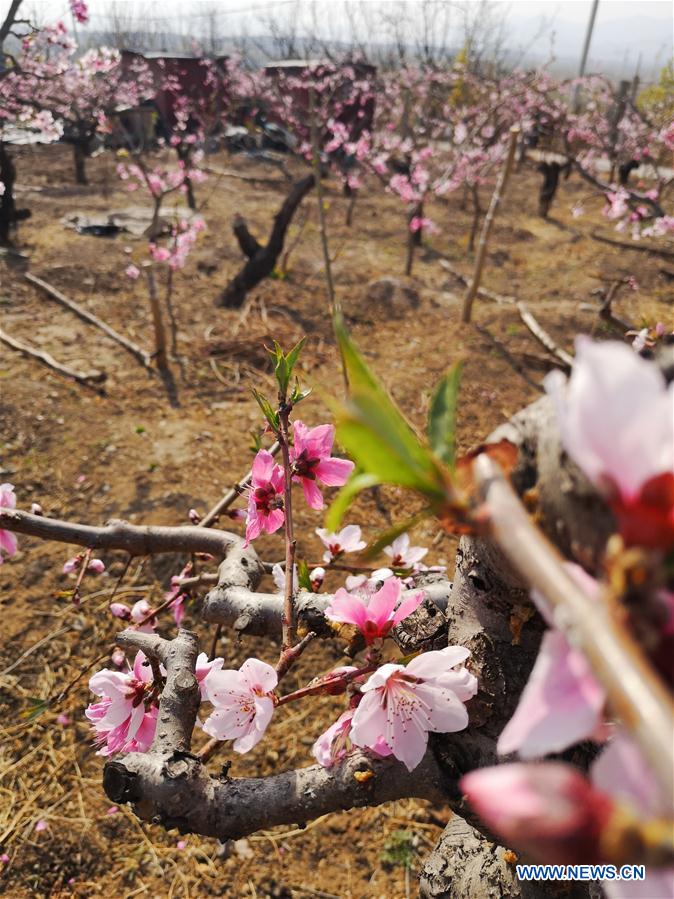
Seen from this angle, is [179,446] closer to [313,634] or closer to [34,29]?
[34,29]

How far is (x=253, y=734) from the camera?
3.06 ft

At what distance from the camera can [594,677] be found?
0.28 m

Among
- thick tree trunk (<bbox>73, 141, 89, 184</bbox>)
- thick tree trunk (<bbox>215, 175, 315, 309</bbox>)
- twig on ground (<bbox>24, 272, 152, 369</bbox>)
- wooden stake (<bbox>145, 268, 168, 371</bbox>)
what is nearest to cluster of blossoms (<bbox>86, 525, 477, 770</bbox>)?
wooden stake (<bbox>145, 268, 168, 371</bbox>)

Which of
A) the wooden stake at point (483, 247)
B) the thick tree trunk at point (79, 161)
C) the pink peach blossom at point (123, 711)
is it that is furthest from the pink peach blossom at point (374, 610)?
the thick tree trunk at point (79, 161)

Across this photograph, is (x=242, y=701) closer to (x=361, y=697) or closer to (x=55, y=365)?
(x=361, y=697)

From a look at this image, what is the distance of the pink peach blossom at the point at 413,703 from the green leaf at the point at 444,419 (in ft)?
1.51

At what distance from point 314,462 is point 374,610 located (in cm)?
35

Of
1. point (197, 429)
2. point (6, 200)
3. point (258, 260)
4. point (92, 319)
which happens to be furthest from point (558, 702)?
point (6, 200)

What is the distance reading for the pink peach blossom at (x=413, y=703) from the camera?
776 mm

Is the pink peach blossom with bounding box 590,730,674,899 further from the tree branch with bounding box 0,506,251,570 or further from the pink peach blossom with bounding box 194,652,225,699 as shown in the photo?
the tree branch with bounding box 0,506,251,570

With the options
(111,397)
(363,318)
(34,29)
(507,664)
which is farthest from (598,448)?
(363,318)

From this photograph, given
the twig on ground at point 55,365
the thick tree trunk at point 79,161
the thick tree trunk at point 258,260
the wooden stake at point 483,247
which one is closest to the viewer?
the twig on ground at point 55,365

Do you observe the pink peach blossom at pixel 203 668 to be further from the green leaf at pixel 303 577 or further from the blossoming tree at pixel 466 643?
the green leaf at pixel 303 577

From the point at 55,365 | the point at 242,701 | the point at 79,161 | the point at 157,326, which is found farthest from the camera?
the point at 79,161
